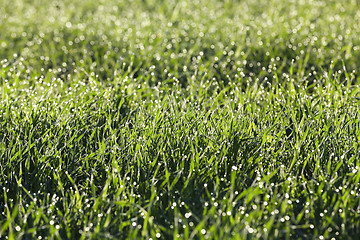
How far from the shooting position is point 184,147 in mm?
2352

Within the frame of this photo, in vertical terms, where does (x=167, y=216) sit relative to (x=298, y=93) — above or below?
below

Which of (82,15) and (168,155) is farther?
(82,15)

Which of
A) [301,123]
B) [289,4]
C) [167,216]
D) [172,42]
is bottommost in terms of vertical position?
[167,216]

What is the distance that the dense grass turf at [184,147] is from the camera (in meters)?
1.90

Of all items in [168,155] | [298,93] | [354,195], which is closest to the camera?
[354,195]

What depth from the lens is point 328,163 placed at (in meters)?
2.12

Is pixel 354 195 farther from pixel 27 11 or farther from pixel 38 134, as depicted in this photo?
pixel 27 11

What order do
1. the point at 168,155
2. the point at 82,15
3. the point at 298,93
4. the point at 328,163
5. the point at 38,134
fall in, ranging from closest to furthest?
1. the point at 328,163
2. the point at 168,155
3. the point at 38,134
4. the point at 298,93
5. the point at 82,15

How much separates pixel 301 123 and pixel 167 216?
39.2 inches

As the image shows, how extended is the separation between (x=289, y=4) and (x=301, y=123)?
313 centimetres

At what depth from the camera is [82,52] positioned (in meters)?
4.00

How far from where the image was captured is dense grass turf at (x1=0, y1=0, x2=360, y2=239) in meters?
1.90

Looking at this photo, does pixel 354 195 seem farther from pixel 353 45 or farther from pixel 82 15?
pixel 82 15

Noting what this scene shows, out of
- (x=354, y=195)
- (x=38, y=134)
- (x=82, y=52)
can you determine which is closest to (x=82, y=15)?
(x=82, y=52)
